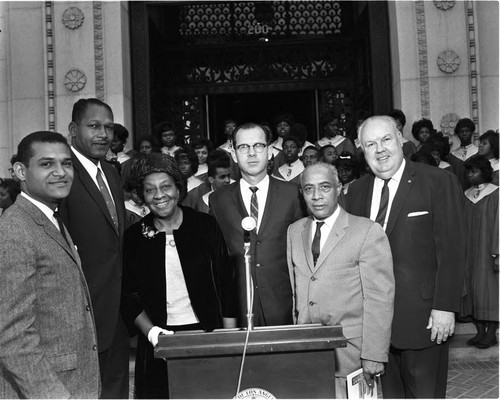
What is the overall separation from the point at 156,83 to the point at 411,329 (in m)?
9.34

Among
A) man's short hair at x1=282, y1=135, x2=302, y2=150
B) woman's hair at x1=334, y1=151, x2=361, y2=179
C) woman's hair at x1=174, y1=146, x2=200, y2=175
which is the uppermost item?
man's short hair at x1=282, y1=135, x2=302, y2=150

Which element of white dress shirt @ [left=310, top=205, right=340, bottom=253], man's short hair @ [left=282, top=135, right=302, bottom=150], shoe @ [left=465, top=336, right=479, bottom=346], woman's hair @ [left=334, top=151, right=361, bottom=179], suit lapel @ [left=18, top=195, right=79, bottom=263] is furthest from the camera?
man's short hair @ [left=282, top=135, right=302, bottom=150]

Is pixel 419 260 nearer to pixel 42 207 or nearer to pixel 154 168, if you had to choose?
pixel 154 168

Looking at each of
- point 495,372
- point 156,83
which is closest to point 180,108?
point 156,83

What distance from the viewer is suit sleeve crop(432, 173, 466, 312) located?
4000 mm

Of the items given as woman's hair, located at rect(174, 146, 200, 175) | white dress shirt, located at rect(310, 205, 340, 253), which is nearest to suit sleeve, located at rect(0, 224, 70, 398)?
white dress shirt, located at rect(310, 205, 340, 253)

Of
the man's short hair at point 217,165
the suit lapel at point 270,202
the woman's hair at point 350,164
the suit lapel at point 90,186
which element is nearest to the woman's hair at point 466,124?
the woman's hair at point 350,164

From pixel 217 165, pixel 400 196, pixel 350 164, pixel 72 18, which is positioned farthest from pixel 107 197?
pixel 72 18

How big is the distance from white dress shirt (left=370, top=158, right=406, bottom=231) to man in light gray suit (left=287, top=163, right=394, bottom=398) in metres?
0.30

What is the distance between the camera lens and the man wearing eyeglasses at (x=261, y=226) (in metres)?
4.39

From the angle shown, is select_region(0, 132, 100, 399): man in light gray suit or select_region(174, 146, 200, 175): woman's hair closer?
select_region(0, 132, 100, 399): man in light gray suit

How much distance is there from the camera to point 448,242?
404 centimetres

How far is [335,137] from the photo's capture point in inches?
442

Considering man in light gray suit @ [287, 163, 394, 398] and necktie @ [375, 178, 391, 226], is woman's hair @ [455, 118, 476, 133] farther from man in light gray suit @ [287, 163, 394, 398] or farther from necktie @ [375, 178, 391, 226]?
man in light gray suit @ [287, 163, 394, 398]
